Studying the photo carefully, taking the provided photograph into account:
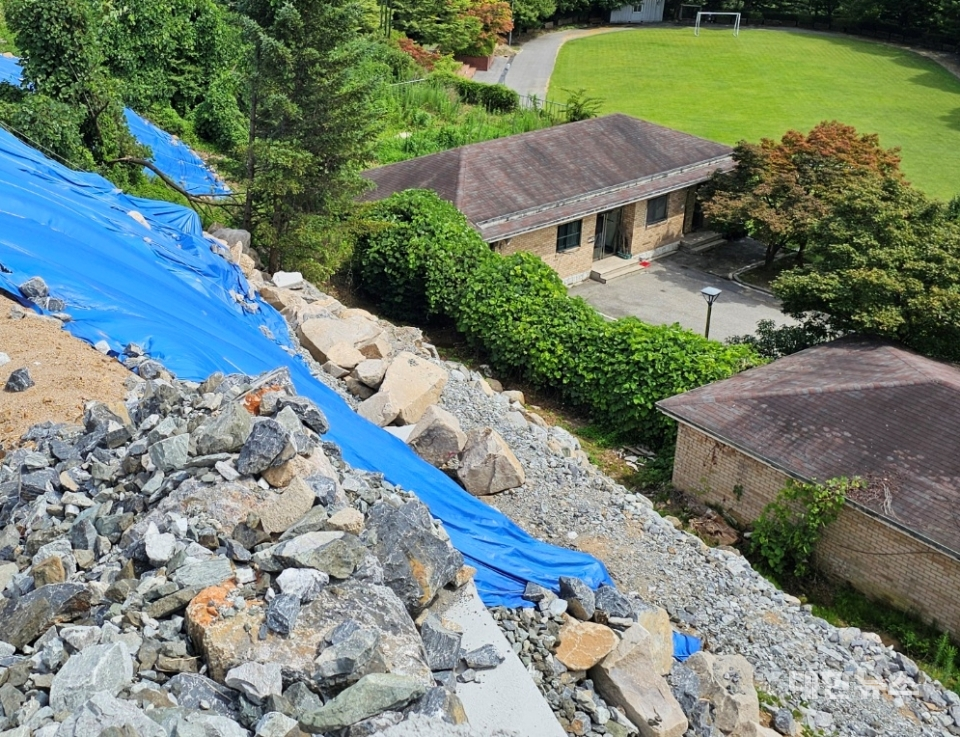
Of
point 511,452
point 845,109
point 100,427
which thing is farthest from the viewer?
point 845,109

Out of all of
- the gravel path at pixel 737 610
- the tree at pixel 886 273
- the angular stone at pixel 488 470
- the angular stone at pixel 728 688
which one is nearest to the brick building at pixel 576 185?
the tree at pixel 886 273

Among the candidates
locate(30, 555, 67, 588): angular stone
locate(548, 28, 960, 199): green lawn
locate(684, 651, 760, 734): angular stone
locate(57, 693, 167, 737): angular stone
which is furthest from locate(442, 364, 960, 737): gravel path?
locate(548, 28, 960, 199): green lawn

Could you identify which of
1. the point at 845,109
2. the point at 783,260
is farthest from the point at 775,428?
the point at 845,109

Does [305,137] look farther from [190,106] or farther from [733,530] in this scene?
[190,106]

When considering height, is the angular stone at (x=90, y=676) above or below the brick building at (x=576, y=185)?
above

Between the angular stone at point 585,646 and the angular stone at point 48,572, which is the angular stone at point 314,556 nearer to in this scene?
the angular stone at point 48,572

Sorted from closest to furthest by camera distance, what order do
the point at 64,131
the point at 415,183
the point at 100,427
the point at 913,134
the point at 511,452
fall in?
the point at 100,427
the point at 511,452
the point at 64,131
the point at 415,183
the point at 913,134

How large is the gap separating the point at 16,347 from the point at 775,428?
1133cm

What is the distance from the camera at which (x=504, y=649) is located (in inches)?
346

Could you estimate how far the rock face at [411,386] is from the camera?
50.8 feet

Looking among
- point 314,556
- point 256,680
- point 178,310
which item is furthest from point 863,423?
point 256,680

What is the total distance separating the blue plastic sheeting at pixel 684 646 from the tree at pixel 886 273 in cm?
922

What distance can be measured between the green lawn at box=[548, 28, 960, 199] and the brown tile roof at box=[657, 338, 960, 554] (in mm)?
22621

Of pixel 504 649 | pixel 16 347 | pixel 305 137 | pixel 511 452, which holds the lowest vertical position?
pixel 511 452
